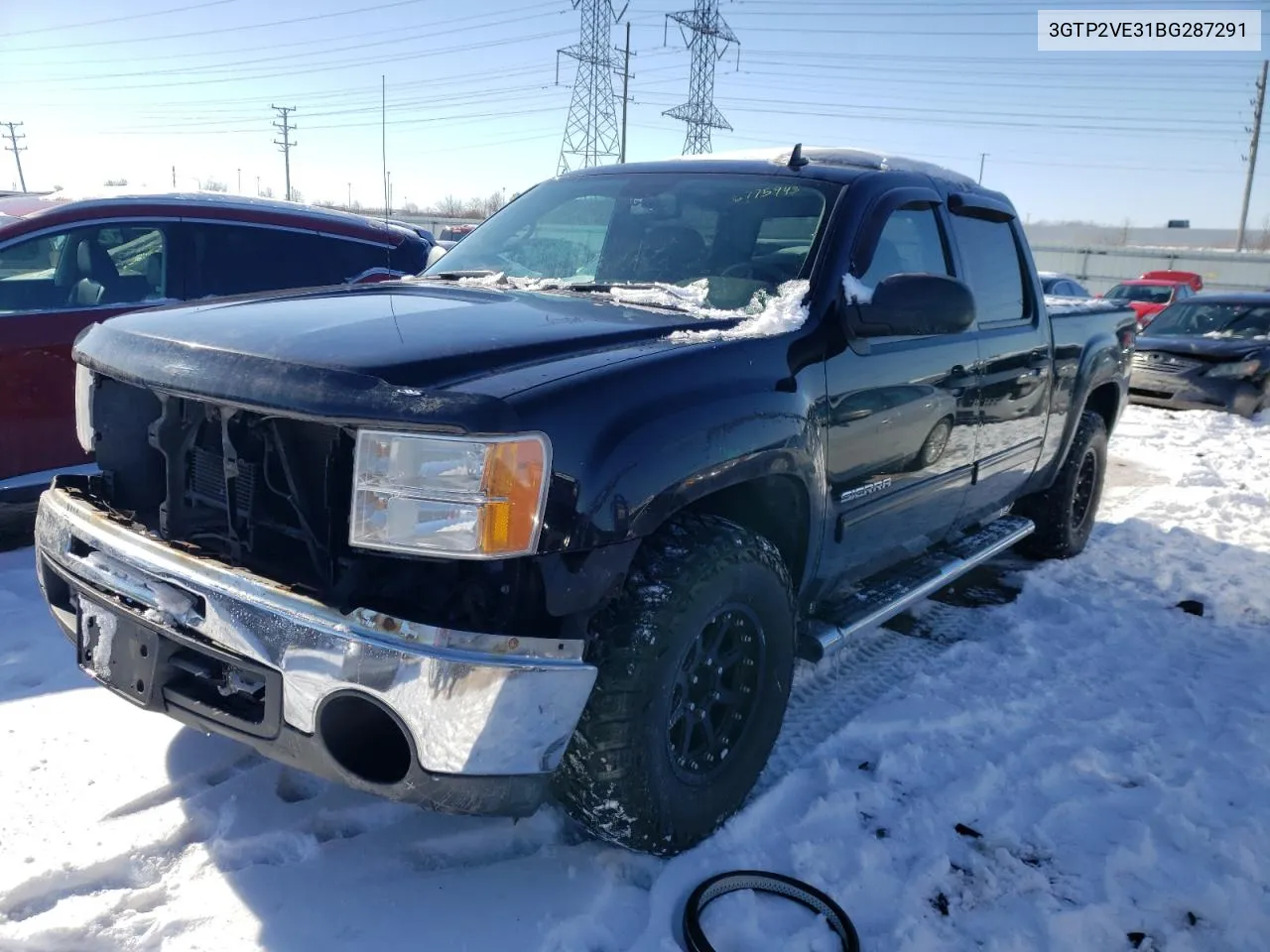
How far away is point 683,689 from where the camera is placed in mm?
2490

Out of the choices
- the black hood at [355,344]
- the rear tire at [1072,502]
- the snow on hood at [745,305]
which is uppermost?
the snow on hood at [745,305]

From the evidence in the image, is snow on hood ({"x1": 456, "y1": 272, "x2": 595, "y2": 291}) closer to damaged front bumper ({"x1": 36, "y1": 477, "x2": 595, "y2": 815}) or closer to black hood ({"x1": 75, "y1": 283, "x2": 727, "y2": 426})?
black hood ({"x1": 75, "y1": 283, "x2": 727, "y2": 426})

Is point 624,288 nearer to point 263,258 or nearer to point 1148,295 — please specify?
point 263,258

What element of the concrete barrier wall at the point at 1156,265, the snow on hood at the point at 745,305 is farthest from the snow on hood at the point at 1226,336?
the concrete barrier wall at the point at 1156,265

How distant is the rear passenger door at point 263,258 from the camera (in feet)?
18.0

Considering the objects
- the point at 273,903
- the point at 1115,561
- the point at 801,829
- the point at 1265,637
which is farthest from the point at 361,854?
the point at 1115,561

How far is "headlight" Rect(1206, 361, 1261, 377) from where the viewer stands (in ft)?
36.2

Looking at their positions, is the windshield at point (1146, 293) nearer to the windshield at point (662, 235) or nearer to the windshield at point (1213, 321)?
the windshield at point (1213, 321)

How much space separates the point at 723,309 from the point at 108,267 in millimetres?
3875

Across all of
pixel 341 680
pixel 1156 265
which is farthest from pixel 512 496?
pixel 1156 265

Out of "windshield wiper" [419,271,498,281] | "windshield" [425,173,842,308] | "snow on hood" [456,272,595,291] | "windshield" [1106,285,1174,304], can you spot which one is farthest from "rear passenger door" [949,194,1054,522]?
"windshield" [1106,285,1174,304]

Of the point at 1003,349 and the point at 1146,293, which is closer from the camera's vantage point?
the point at 1003,349

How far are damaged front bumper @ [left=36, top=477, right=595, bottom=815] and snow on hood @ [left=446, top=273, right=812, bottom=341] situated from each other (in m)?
1.07

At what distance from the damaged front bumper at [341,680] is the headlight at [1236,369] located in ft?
37.8
